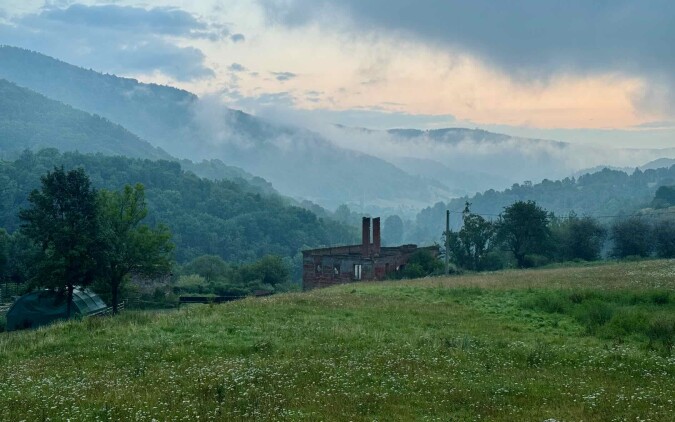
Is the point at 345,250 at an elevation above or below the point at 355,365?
above

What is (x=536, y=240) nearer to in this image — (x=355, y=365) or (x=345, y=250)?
(x=345, y=250)

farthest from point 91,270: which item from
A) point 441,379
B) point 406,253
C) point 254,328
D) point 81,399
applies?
point 406,253

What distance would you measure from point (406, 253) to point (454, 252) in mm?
9397

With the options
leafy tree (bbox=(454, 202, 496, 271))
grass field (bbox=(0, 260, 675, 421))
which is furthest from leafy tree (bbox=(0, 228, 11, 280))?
leafy tree (bbox=(454, 202, 496, 271))

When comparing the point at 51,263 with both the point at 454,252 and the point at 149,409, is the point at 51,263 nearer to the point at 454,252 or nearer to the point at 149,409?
the point at 149,409

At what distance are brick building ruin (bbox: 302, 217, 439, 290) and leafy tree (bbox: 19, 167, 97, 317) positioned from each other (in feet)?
154

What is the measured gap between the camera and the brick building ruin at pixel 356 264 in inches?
3137

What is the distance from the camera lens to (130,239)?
43312mm

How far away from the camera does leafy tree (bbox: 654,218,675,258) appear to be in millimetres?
87500

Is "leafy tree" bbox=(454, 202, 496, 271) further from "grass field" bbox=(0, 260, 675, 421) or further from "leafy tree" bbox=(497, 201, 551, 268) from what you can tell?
"grass field" bbox=(0, 260, 675, 421)

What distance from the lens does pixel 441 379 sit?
1581 centimetres

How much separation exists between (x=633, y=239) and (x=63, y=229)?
266 feet

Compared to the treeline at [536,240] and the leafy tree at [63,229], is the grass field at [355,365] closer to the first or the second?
the leafy tree at [63,229]

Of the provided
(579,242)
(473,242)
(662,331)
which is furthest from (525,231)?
(662,331)
